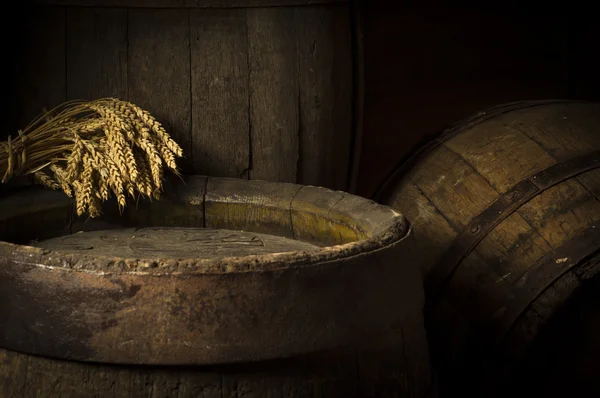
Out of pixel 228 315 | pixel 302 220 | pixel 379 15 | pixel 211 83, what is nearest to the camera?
pixel 228 315

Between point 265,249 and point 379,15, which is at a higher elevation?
point 379,15

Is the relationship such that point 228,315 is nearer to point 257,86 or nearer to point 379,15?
point 257,86

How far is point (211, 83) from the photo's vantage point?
2129 mm

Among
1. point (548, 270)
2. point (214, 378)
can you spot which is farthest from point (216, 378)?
point (548, 270)

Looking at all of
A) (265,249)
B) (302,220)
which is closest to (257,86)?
(302,220)

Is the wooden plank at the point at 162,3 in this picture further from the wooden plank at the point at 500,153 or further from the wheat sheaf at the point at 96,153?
the wooden plank at the point at 500,153

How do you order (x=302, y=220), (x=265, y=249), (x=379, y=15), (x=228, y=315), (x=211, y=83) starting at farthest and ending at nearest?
(x=379, y=15)
(x=211, y=83)
(x=302, y=220)
(x=265, y=249)
(x=228, y=315)

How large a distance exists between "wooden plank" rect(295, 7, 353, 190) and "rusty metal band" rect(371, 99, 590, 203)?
5.3 inches

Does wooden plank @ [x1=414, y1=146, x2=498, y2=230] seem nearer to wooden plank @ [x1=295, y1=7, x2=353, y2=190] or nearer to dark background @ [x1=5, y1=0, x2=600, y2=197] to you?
wooden plank @ [x1=295, y1=7, x2=353, y2=190]

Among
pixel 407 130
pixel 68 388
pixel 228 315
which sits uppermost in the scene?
pixel 407 130

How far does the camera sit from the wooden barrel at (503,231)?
1.87 m

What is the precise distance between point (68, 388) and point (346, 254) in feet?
→ 1.61

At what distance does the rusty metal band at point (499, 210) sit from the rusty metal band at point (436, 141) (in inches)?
12.9

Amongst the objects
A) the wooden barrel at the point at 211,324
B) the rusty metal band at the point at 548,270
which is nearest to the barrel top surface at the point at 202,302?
the wooden barrel at the point at 211,324
